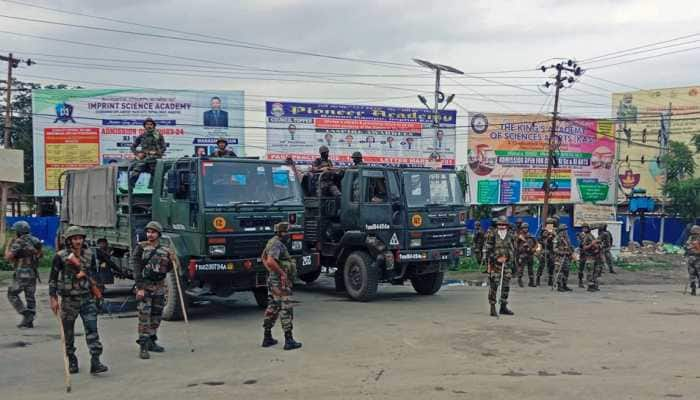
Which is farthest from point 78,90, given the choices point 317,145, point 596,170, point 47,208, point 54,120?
point 596,170

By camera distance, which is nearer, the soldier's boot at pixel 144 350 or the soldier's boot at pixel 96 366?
the soldier's boot at pixel 96 366

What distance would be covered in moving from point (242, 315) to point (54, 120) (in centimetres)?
1690

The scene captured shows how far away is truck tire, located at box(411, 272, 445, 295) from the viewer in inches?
547

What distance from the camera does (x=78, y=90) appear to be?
24797mm

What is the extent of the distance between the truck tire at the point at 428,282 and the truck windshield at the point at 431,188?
5.58ft

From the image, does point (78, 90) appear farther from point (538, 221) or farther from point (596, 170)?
point (596, 170)

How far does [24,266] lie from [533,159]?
2458 centimetres

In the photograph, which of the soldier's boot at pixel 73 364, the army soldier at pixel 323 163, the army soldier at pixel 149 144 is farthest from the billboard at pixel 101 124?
the soldier's boot at pixel 73 364

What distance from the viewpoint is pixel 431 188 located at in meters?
12.9

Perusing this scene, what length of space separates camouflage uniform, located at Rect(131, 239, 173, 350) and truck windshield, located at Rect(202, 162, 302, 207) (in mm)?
2188

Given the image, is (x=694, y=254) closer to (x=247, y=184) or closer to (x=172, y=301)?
(x=247, y=184)

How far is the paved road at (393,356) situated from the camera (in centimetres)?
648

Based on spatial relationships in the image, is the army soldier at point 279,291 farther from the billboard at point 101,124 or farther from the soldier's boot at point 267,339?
the billboard at point 101,124

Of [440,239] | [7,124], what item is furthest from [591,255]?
[7,124]
